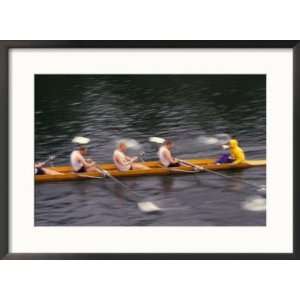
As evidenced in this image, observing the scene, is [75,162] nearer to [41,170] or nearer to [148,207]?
[41,170]

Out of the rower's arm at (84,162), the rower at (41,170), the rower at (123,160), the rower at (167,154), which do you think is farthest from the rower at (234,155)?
the rower at (41,170)

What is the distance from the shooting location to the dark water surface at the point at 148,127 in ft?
10.00

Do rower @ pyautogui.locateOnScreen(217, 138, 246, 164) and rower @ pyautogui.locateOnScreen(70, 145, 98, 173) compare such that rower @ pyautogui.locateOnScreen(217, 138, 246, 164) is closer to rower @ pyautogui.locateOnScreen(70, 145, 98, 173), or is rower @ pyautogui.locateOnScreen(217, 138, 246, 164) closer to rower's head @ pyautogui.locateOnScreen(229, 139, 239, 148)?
rower's head @ pyautogui.locateOnScreen(229, 139, 239, 148)

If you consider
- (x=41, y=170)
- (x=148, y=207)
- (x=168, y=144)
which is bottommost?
(x=148, y=207)

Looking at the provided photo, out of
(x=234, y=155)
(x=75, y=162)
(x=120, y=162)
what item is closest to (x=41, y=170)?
(x=75, y=162)

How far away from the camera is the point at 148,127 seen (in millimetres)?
3082

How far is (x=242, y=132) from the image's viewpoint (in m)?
3.07

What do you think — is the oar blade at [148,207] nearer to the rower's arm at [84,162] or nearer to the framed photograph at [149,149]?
the framed photograph at [149,149]

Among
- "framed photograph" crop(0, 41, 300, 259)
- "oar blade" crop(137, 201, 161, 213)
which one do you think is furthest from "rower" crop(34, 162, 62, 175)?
"oar blade" crop(137, 201, 161, 213)

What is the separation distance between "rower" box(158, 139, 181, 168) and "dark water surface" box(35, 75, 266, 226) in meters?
0.03

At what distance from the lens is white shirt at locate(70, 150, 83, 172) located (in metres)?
3.07

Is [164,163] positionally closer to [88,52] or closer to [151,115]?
[151,115]

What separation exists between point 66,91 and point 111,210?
562 millimetres

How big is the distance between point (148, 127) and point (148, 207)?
1.16 ft
